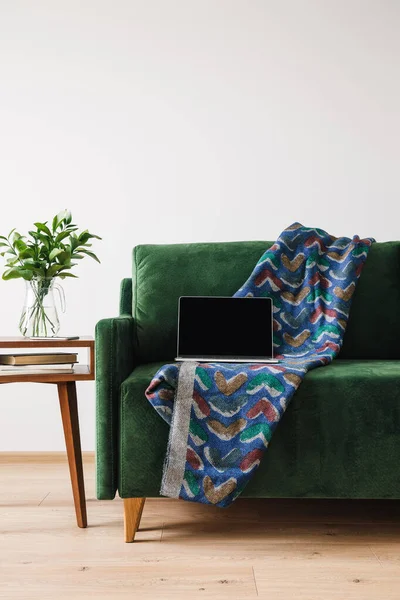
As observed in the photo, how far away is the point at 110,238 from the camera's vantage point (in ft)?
9.00

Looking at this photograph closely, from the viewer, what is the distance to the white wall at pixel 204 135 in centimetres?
273

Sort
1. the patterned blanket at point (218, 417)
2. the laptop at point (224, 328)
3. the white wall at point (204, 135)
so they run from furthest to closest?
the white wall at point (204, 135) < the laptop at point (224, 328) < the patterned blanket at point (218, 417)

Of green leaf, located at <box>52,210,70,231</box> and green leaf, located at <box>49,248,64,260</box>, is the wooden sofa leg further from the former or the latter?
green leaf, located at <box>52,210,70,231</box>

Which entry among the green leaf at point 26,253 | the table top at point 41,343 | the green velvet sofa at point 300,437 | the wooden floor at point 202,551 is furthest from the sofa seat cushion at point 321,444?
the green leaf at point 26,253

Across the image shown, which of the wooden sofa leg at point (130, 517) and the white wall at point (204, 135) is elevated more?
the white wall at point (204, 135)

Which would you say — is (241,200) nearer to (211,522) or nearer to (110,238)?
(110,238)

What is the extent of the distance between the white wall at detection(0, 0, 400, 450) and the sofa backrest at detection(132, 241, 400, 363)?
47 centimetres

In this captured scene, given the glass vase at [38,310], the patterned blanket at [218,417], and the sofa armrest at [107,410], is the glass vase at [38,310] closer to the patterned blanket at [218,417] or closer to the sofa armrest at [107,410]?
the sofa armrest at [107,410]

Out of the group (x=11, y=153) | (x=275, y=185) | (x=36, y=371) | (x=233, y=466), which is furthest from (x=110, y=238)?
(x=233, y=466)

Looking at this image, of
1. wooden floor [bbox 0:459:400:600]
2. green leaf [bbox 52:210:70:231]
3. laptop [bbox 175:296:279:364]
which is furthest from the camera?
green leaf [bbox 52:210:70:231]

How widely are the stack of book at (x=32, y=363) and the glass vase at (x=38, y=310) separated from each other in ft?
0.63

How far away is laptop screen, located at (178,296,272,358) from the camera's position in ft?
6.55

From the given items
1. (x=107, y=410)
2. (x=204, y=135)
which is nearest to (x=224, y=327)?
(x=107, y=410)

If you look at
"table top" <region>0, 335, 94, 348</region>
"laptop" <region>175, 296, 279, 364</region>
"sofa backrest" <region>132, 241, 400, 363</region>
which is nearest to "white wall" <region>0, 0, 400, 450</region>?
"sofa backrest" <region>132, 241, 400, 363</region>
